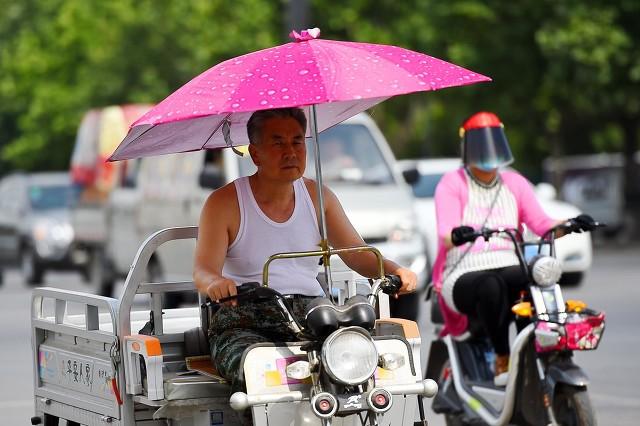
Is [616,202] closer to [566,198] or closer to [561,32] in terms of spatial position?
[566,198]

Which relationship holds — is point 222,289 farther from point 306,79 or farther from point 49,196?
point 49,196

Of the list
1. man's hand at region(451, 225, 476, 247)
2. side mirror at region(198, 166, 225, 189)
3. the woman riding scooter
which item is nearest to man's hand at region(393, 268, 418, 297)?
man's hand at region(451, 225, 476, 247)

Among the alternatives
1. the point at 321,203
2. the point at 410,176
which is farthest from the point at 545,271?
the point at 410,176

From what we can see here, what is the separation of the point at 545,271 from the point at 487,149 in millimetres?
973

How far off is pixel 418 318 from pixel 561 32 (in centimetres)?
1614

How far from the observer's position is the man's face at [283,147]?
623cm

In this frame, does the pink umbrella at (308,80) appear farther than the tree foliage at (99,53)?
No

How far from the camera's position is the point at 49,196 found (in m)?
29.7

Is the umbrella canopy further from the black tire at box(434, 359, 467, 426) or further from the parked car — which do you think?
the parked car

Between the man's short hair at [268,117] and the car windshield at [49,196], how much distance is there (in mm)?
23025

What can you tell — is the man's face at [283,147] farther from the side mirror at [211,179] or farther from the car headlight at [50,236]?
the car headlight at [50,236]

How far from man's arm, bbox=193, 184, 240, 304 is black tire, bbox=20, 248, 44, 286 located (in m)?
21.6

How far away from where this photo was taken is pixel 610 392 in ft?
35.6

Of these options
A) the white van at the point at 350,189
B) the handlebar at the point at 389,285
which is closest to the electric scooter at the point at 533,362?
the handlebar at the point at 389,285
